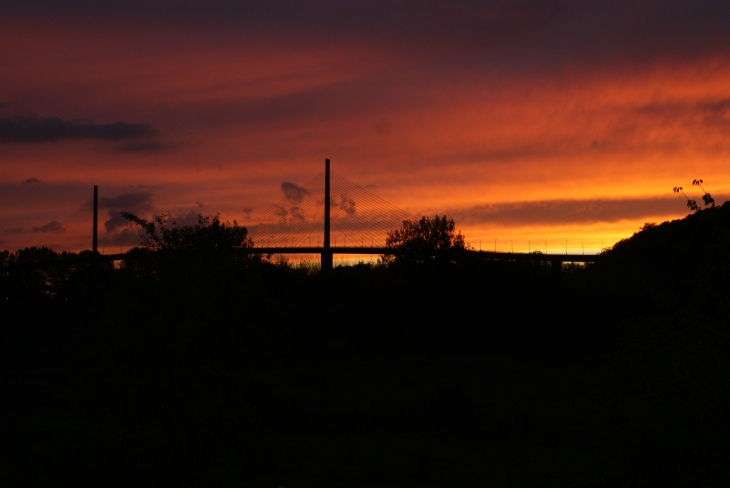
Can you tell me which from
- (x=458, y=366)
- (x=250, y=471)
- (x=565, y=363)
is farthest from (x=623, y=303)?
(x=250, y=471)

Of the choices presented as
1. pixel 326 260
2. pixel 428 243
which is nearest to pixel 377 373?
pixel 428 243

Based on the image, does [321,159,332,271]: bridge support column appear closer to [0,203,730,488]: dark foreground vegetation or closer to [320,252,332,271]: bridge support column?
[320,252,332,271]: bridge support column

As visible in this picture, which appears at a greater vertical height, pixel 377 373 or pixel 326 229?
pixel 326 229

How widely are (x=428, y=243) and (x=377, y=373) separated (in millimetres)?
10895

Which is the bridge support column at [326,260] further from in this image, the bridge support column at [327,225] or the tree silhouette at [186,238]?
the tree silhouette at [186,238]

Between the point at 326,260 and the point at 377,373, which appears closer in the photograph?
the point at 377,373

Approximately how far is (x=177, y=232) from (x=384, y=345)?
27.1 meters

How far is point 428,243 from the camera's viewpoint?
4112 cm

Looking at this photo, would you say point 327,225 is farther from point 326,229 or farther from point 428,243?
point 428,243

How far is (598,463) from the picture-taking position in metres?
7.91

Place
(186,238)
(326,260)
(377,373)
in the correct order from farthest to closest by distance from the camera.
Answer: (326,260) → (377,373) → (186,238)

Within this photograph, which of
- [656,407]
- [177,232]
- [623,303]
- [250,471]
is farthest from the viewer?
[623,303]

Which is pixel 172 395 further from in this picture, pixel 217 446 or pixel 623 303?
pixel 623 303

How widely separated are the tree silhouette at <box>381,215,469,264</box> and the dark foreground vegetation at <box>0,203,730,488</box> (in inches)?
10.9
